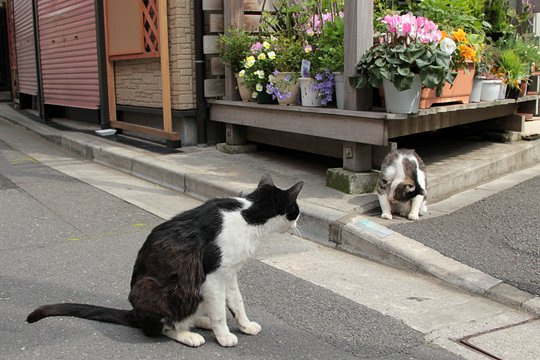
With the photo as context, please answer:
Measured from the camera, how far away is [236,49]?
7980 mm

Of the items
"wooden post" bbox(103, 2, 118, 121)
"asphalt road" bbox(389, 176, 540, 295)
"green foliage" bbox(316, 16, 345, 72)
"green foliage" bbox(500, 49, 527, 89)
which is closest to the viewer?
"asphalt road" bbox(389, 176, 540, 295)

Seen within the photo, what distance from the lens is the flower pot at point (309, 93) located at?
6.69 m

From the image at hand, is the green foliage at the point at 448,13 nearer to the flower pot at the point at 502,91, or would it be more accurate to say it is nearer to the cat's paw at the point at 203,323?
the flower pot at the point at 502,91

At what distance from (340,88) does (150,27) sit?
155 inches

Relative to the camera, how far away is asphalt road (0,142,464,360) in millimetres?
3275

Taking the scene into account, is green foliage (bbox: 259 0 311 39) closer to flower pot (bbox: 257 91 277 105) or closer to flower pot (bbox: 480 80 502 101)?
flower pot (bbox: 257 91 277 105)

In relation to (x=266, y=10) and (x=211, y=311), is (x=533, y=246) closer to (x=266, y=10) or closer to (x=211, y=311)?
(x=211, y=311)

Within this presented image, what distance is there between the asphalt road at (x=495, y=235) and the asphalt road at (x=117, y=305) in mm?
1195

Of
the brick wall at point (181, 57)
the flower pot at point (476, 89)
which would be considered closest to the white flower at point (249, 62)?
the brick wall at point (181, 57)

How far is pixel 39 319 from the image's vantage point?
3436mm

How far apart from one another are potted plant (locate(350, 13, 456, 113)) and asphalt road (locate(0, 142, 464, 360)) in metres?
2.22

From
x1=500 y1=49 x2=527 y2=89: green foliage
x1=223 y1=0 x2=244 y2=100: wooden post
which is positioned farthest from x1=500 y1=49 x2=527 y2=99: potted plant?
x1=223 y1=0 x2=244 y2=100: wooden post

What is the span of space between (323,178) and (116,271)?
3.10m

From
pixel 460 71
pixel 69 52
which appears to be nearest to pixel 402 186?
pixel 460 71
